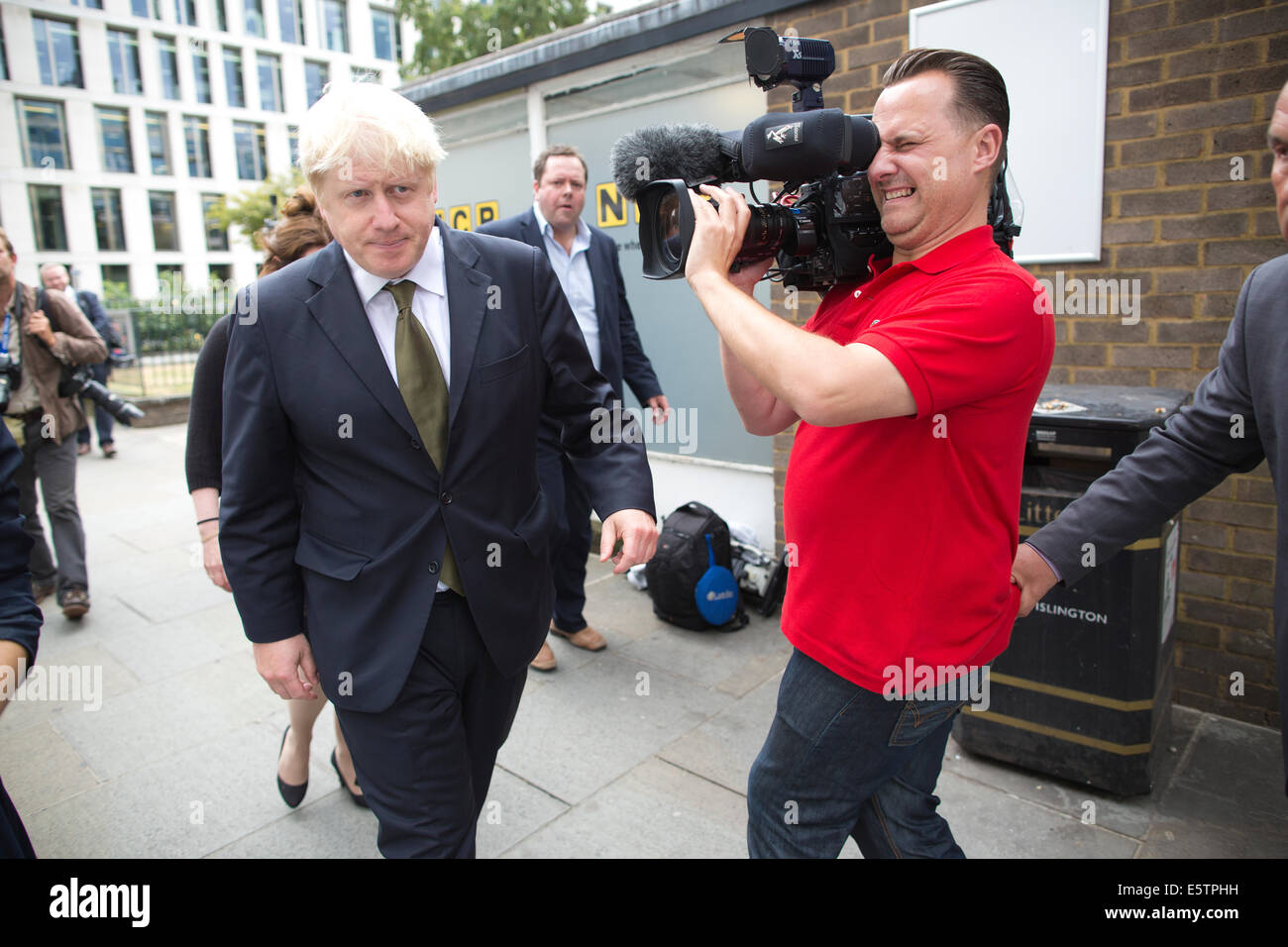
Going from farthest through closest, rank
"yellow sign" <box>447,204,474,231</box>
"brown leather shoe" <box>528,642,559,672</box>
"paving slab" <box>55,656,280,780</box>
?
"yellow sign" <box>447,204,474,231</box>
"brown leather shoe" <box>528,642,559,672</box>
"paving slab" <box>55,656,280,780</box>

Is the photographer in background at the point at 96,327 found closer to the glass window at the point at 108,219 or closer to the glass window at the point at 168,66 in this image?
the glass window at the point at 108,219

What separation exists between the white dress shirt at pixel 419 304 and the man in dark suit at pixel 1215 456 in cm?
131

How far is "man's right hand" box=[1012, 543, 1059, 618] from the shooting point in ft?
6.05

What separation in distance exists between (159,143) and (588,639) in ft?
133

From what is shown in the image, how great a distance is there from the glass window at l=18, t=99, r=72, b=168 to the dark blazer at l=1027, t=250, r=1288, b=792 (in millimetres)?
40349

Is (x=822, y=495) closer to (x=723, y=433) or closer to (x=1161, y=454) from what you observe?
(x=1161, y=454)

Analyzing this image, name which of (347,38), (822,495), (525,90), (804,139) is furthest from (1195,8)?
(347,38)

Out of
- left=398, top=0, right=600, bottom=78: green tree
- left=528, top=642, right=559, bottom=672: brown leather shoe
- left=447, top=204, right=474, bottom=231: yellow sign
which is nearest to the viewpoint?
left=528, top=642, right=559, bottom=672: brown leather shoe

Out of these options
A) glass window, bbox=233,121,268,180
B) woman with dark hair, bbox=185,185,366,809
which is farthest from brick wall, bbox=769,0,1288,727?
glass window, bbox=233,121,268,180

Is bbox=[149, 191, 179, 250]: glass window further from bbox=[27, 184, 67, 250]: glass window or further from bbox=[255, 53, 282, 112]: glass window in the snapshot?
bbox=[255, 53, 282, 112]: glass window

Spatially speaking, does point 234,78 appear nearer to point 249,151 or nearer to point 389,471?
point 249,151

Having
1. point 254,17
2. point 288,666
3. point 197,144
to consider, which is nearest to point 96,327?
point 288,666

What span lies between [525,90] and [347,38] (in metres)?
43.4

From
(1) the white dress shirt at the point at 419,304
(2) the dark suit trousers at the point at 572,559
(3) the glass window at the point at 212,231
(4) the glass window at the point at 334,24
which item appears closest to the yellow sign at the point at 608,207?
(2) the dark suit trousers at the point at 572,559
